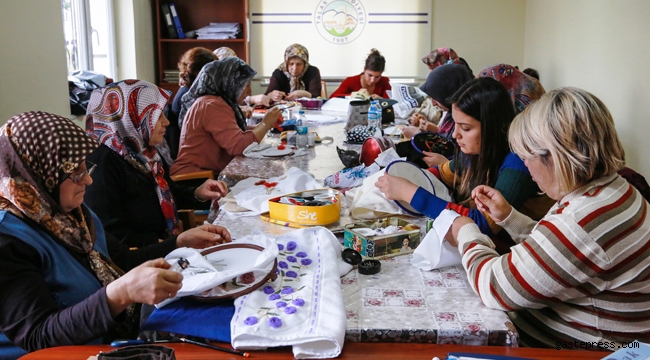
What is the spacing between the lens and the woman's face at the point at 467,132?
1.99 m

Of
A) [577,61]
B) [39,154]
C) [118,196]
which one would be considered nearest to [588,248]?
[39,154]

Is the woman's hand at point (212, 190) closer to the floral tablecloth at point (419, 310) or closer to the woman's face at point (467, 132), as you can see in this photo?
the woman's face at point (467, 132)

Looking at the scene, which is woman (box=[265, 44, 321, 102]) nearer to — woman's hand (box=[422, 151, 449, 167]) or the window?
the window

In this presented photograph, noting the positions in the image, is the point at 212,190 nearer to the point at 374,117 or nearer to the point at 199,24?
the point at 374,117

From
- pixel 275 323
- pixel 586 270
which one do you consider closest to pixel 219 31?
pixel 275 323

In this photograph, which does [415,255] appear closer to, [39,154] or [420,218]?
[420,218]

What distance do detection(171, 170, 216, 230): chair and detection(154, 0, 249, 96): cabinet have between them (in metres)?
3.27

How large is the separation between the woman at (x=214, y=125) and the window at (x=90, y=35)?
1.59 metres

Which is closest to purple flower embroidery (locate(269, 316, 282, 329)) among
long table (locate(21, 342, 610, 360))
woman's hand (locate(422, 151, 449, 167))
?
long table (locate(21, 342, 610, 360))

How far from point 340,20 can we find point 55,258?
573cm

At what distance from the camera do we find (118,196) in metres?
2.18

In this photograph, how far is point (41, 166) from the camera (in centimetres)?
130

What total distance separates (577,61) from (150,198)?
3.87 meters

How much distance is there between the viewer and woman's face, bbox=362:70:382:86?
18.0 feet
